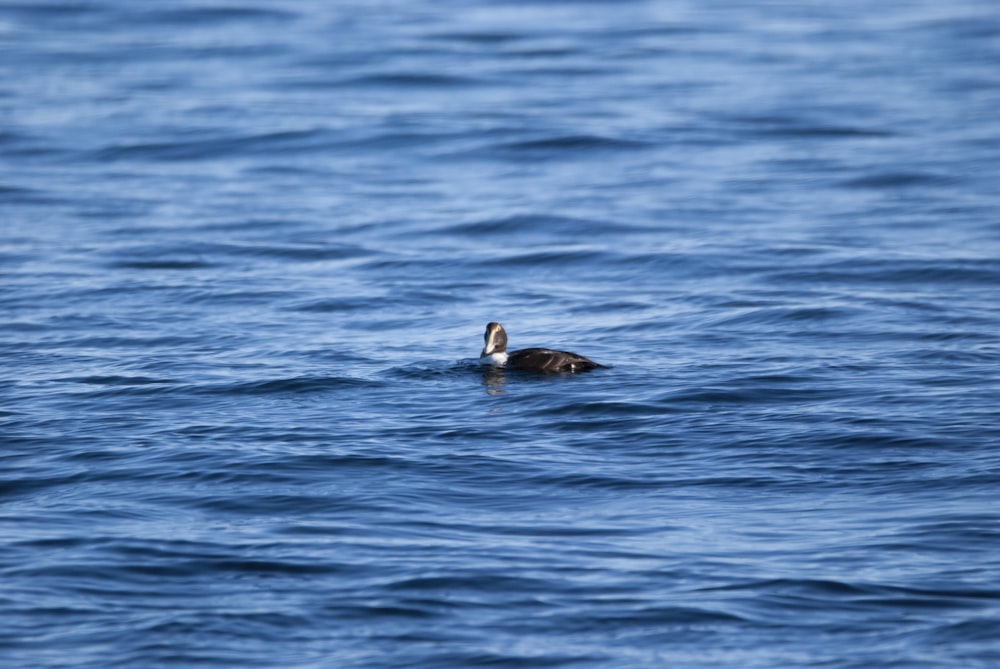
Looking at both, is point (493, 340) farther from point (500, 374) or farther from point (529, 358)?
point (529, 358)

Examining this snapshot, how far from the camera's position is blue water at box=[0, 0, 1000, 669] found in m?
10.5

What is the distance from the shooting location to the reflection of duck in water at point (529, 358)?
52.6 ft

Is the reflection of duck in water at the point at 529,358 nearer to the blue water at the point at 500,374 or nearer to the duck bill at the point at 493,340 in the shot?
the duck bill at the point at 493,340

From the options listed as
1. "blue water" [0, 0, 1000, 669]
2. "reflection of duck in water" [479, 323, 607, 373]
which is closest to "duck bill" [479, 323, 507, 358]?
"reflection of duck in water" [479, 323, 607, 373]

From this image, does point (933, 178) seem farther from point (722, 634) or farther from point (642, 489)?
point (722, 634)

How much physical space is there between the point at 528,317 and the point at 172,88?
63.4ft

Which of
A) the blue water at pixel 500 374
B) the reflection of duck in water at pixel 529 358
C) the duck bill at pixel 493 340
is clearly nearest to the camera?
the blue water at pixel 500 374

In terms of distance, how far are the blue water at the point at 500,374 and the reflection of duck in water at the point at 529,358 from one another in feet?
1.22

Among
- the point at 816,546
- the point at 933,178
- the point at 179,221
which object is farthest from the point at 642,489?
the point at 933,178

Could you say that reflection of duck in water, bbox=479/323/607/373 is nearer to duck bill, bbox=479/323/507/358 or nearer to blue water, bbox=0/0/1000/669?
duck bill, bbox=479/323/507/358

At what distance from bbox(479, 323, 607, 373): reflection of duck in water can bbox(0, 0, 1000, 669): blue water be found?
37 cm

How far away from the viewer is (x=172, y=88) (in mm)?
36469

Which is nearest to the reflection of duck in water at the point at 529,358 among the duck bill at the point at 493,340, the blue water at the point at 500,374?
the duck bill at the point at 493,340

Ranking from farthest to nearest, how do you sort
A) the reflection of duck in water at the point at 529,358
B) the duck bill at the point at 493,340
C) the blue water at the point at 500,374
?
1. the duck bill at the point at 493,340
2. the reflection of duck in water at the point at 529,358
3. the blue water at the point at 500,374
